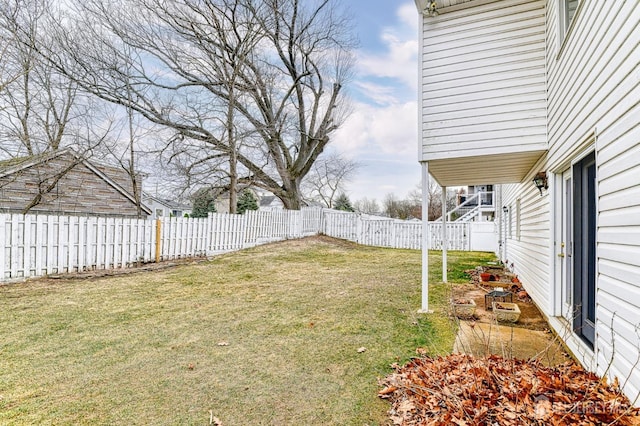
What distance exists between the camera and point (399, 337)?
13.9 feet

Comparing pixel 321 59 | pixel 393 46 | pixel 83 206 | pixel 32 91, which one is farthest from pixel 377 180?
pixel 32 91

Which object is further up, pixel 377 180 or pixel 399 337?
pixel 377 180

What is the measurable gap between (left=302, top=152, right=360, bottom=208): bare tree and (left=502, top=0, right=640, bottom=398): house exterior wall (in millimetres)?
23277

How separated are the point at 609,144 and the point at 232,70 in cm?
1504

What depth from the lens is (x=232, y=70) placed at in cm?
1515

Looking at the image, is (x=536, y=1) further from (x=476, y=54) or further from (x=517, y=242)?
(x=517, y=242)

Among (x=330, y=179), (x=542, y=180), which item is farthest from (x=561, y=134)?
(x=330, y=179)

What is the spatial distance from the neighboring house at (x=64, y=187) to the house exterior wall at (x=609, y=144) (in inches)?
479

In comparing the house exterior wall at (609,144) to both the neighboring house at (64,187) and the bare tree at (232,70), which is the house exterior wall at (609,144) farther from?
the neighboring house at (64,187)

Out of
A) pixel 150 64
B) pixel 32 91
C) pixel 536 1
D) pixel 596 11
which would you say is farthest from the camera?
pixel 150 64

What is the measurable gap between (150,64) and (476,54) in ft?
43.0

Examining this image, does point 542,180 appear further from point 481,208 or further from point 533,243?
point 481,208

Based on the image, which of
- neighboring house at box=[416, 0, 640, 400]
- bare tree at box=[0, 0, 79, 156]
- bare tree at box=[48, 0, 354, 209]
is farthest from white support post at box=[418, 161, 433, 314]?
bare tree at box=[0, 0, 79, 156]

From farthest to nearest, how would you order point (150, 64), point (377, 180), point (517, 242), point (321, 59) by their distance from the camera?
point (377, 180)
point (321, 59)
point (150, 64)
point (517, 242)
